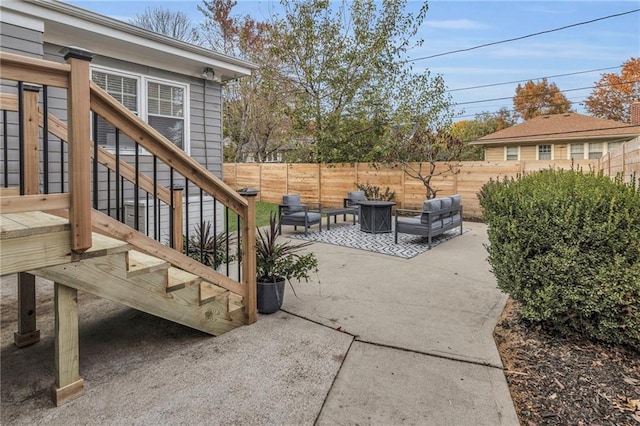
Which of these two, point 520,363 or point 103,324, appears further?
point 103,324

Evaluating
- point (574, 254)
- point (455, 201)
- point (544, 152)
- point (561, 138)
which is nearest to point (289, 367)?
point (574, 254)

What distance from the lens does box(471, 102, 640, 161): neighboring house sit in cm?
1506

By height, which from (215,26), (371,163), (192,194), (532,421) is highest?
(215,26)

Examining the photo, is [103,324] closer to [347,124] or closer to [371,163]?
[371,163]

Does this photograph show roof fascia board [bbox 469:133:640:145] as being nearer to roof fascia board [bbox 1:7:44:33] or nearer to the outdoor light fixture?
the outdoor light fixture

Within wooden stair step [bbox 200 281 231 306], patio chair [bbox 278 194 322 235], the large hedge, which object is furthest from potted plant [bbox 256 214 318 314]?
patio chair [bbox 278 194 322 235]

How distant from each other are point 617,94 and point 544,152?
8174mm

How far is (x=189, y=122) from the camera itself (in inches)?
257

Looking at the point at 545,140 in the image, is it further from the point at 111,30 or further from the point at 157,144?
the point at 157,144

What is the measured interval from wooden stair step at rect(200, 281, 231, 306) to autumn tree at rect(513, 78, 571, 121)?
26164 millimetres

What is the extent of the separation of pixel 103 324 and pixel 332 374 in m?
2.15

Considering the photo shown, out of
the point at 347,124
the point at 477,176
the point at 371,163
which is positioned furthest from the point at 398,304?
the point at 347,124

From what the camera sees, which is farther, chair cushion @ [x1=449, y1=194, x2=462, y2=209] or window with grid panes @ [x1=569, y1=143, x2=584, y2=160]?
window with grid panes @ [x1=569, y1=143, x2=584, y2=160]

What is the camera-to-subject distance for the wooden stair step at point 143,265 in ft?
7.66
